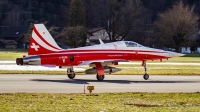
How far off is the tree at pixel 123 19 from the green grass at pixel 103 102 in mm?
78371

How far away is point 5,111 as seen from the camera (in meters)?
15.3

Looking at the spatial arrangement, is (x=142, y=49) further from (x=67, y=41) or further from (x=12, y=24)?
(x=12, y=24)

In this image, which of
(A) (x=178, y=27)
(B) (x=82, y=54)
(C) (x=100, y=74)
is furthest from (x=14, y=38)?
(C) (x=100, y=74)

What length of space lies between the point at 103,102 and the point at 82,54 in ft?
36.8

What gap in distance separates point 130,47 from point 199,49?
8741cm

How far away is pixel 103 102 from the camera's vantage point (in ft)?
58.7

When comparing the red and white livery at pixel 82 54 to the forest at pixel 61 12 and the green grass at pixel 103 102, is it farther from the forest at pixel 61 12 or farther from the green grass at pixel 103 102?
the forest at pixel 61 12

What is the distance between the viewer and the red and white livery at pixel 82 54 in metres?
28.2

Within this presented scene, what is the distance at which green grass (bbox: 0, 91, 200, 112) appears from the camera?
16.1 metres

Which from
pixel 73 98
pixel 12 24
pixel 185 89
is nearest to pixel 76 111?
pixel 73 98

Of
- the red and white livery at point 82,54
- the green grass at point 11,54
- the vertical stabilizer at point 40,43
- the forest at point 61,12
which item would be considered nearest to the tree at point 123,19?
the forest at point 61,12

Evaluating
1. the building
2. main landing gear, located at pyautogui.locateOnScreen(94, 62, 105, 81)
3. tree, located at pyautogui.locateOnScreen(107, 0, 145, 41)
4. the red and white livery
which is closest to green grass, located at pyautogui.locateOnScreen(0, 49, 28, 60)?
tree, located at pyautogui.locateOnScreen(107, 0, 145, 41)

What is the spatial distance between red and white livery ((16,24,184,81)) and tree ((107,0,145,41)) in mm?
68222

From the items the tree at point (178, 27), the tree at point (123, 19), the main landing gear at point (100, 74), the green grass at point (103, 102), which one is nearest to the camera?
the green grass at point (103, 102)
